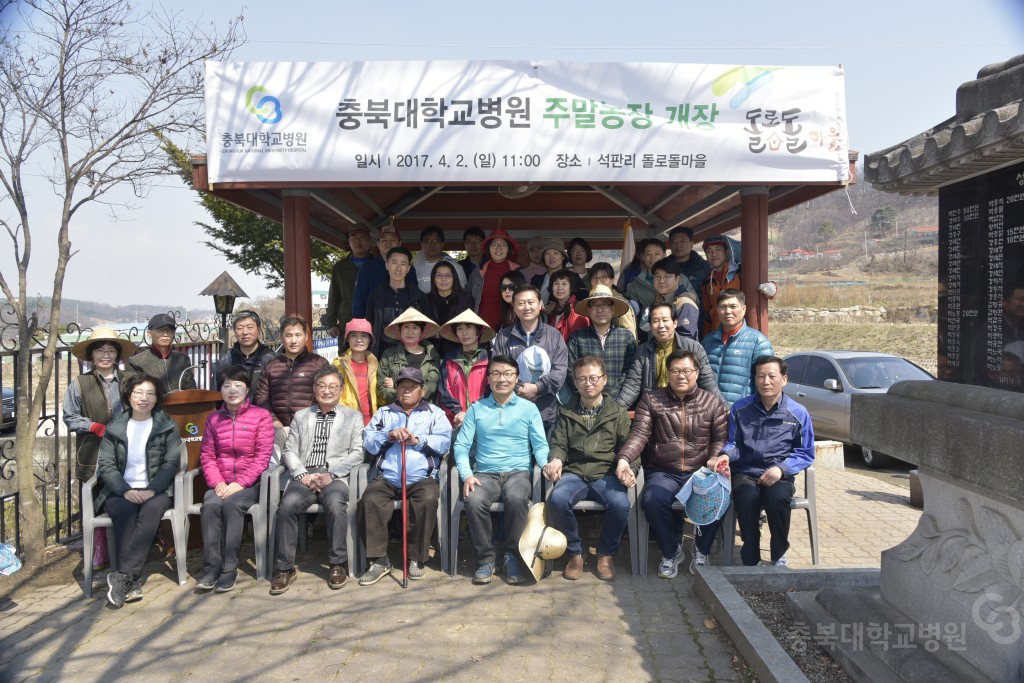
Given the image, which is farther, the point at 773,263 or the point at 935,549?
the point at 773,263

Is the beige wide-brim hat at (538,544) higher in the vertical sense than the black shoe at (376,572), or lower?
higher

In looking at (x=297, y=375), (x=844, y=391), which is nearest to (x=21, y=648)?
(x=297, y=375)

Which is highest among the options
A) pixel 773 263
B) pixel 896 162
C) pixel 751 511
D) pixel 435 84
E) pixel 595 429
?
pixel 773 263

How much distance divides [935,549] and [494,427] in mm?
2721

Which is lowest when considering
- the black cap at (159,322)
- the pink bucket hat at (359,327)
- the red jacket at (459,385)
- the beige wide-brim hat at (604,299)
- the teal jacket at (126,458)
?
the teal jacket at (126,458)

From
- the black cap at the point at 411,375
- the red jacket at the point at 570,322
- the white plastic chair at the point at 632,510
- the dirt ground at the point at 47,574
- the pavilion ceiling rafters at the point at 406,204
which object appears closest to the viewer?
the dirt ground at the point at 47,574

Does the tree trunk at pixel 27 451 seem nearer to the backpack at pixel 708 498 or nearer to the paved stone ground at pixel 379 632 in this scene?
the paved stone ground at pixel 379 632

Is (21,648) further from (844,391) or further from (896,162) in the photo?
(844,391)

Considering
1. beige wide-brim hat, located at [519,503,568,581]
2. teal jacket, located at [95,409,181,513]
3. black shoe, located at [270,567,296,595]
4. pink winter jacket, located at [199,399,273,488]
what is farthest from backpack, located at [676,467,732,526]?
teal jacket, located at [95,409,181,513]

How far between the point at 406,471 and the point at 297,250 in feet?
7.79

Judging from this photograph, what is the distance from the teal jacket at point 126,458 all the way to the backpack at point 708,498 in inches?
132

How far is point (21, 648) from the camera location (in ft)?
12.7

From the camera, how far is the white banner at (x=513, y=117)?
5.36 metres

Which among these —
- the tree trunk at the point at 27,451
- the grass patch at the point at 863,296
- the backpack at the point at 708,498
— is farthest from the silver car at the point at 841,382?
the grass patch at the point at 863,296
